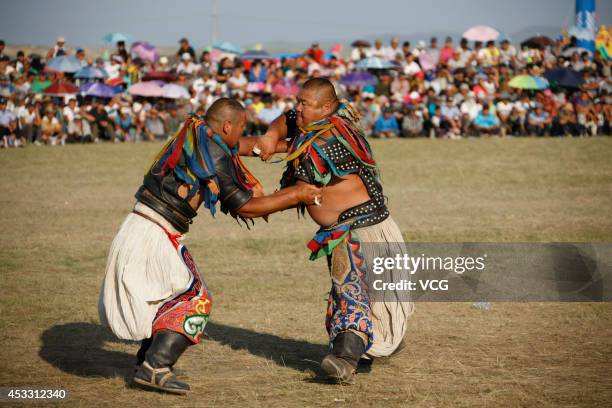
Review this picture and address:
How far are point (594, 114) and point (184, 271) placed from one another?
2111 centimetres

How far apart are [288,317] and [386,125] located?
16.9 metres

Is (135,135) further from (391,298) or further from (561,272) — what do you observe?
(391,298)

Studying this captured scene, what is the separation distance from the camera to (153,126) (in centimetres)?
2492

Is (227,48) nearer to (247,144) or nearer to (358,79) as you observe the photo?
(358,79)

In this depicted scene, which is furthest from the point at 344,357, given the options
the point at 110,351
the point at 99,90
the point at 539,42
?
the point at 539,42

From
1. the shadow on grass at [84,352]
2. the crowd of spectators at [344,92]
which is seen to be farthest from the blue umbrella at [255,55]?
the shadow on grass at [84,352]

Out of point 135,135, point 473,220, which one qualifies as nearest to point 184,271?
point 473,220

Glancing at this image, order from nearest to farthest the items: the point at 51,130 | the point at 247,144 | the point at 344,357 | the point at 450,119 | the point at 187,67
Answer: the point at 344,357
the point at 247,144
the point at 51,130
the point at 450,119
the point at 187,67

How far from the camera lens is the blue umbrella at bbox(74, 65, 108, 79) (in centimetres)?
2645

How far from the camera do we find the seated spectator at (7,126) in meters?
22.9

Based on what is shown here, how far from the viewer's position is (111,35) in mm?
33125

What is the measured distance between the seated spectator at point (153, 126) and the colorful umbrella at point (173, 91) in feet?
2.49

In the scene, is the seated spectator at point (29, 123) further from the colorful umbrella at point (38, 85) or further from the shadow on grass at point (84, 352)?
the shadow on grass at point (84, 352)

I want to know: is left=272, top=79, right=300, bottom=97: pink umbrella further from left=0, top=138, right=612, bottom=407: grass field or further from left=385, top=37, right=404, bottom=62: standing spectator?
left=0, top=138, right=612, bottom=407: grass field
